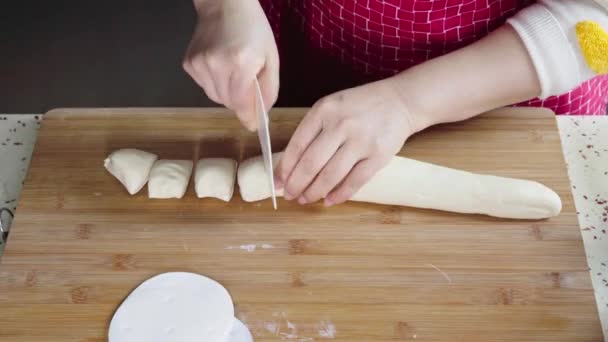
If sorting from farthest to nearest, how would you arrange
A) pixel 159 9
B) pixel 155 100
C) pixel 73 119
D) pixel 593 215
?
pixel 159 9 < pixel 155 100 < pixel 73 119 < pixel 593 215

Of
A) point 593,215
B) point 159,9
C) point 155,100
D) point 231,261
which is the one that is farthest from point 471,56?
point 159,9

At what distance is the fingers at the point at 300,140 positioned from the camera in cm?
118

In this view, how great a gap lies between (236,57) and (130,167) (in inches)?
11.9

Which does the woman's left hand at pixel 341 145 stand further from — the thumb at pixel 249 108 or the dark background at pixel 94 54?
the dark background at pixel 94 54

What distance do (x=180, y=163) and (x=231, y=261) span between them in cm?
23

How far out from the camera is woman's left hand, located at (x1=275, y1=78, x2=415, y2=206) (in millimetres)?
1178

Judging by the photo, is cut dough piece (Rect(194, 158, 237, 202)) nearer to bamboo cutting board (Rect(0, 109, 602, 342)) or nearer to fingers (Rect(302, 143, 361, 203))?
bamboo cutting board (Rect(0, 109, 602, 342))

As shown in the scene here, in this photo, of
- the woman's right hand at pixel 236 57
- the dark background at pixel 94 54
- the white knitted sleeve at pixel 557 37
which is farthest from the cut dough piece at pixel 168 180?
the dark background at pixel 94 54

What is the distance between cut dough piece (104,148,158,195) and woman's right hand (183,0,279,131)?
A: 19 centimetres

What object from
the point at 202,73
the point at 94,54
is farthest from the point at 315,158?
the point at 94,54

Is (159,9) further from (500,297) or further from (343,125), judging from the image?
(500,297)

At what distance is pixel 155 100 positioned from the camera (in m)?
2.50

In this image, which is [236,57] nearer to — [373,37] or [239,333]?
[373,37]

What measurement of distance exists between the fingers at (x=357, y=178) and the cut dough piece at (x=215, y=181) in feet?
0.65
